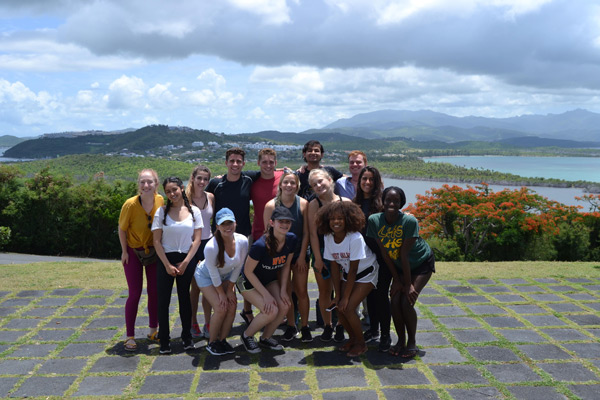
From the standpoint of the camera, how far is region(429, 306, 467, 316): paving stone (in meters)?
5.24

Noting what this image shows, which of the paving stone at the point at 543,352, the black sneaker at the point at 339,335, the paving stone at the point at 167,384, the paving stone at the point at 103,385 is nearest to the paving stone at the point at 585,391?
the paving stone at the point at 543,352

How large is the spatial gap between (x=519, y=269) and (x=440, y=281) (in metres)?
1.73

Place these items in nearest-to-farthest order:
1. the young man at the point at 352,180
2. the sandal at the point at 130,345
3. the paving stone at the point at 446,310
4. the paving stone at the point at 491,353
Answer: the paving stone at the point at 491,353 → the sandal at the point at 130,345 → the young man at the point at 352,180 → the paving stone at the point at 446,310

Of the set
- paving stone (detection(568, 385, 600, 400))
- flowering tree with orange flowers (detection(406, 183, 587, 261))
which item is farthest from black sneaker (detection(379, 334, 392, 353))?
flowering tree with orange flowers (detection(406, 183, 587, 261))

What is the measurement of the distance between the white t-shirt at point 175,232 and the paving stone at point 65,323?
173 centimetres

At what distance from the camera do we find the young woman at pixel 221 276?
13.3 feet

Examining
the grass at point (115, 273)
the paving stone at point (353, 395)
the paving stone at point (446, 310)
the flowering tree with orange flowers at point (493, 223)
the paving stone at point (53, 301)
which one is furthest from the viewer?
the flowering tree with orange flowers at point (493, 223)

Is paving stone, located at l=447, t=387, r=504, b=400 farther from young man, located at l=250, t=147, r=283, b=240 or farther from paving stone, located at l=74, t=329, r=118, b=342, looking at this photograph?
paving stone, located at l=74, t=329, r=118, b=342

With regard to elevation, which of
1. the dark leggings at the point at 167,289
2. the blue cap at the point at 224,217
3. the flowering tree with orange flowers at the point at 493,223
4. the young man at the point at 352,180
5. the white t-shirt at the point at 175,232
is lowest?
the flowering tree with orange flowers at the point at 493,223

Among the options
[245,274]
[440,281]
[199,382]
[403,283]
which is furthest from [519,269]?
[199,382]

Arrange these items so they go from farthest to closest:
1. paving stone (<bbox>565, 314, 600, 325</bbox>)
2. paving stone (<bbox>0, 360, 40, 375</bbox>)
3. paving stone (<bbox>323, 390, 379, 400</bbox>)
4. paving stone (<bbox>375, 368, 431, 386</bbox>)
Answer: paving stone (<bbox>565, 314, 600, 325</bbox>)
paving stone (<bbox>0, 360, 40, 375</bbox>)
paving stone (<bbox>375, 368, 431, 386</bbox>)
paving stone (<bbox>323, 390, 379, 400</bbox>)

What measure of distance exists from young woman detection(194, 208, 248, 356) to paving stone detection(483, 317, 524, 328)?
9.14ft

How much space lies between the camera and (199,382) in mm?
3688

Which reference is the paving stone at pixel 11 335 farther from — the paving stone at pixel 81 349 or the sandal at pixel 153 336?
the sandal at pixel 153 336
